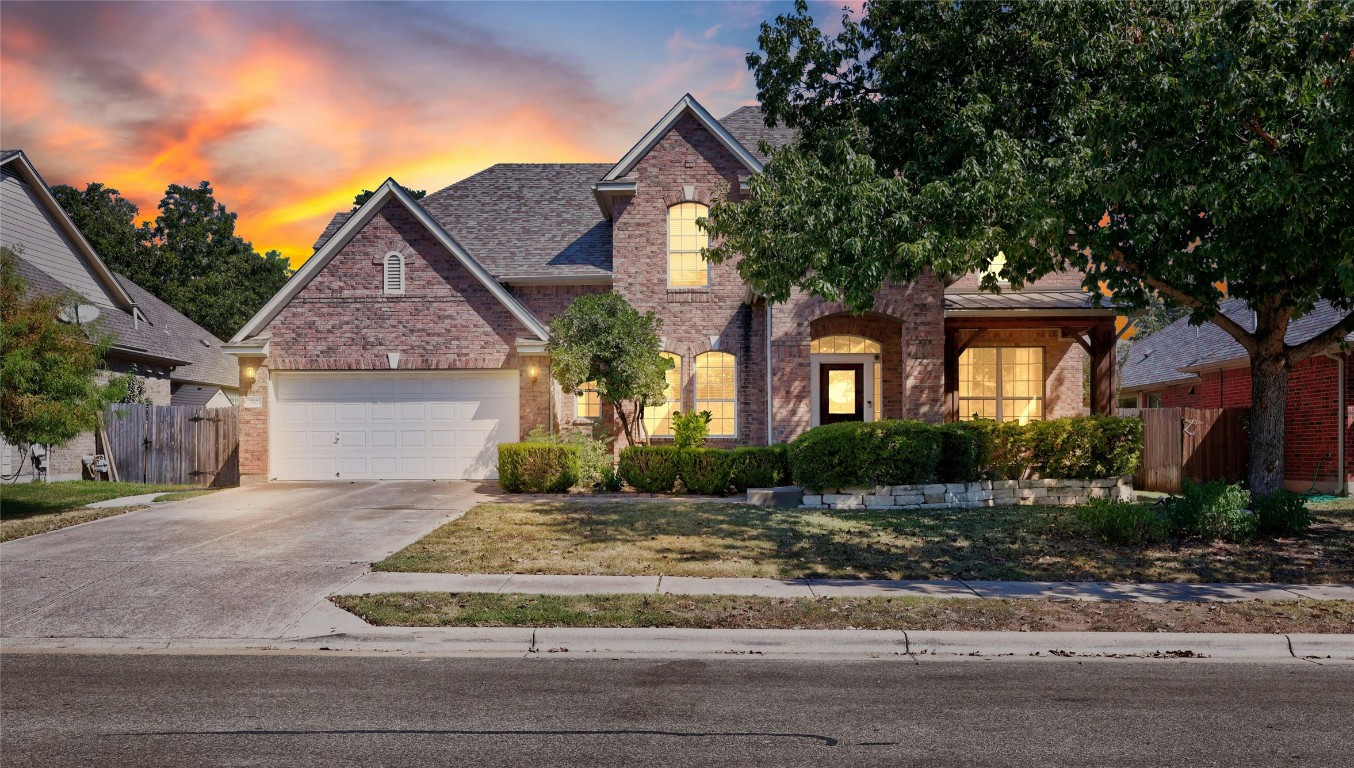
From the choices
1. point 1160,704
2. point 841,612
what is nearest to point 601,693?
point 841,612

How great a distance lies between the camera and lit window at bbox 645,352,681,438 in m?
20.0

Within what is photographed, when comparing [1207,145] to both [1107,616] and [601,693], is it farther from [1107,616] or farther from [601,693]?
[601,693]

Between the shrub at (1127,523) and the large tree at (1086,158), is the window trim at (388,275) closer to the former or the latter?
the large tree at (1086,158)

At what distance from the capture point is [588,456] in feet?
56.7

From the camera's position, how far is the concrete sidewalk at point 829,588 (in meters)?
8.45

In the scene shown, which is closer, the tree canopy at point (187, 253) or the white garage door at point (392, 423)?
the white garage door at point (392, 423)

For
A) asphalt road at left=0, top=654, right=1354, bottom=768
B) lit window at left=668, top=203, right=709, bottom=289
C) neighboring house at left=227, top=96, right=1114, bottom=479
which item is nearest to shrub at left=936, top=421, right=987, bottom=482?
neighboring house at left=227, top=96, right=1114, bottom=479

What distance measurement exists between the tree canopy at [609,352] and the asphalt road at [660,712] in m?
10.8

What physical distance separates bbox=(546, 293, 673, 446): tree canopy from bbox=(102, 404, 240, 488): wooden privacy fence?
8444 millimetres

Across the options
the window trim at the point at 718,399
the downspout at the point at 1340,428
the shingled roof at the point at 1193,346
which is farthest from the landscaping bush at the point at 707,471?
the downspout at the point at 1340,428

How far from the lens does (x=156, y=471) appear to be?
65.7 feet

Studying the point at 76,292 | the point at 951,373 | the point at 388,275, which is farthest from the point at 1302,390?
the point at 76,292

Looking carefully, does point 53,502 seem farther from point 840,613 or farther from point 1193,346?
point 1193,346

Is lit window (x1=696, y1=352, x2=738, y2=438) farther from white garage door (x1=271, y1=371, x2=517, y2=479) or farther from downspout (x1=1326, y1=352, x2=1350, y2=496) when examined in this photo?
downspout (x1=1326, y1=352, x2=1350, y2=496)
